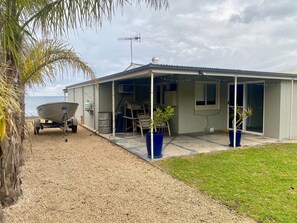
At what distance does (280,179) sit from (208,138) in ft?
14.6

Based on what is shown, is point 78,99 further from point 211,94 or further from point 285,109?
point 285,109

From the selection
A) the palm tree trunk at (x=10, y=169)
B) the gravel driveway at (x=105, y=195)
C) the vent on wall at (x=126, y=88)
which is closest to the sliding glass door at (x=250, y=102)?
the vent on wall at (x=126, y=88)

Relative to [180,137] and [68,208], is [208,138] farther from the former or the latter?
[68,208]

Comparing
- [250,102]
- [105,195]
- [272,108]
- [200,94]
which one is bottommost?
[105,195]

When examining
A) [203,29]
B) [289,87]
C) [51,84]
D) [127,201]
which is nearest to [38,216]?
[127,201]

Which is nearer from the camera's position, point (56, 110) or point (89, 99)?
point (56, 110)

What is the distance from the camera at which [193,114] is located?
10500 mm

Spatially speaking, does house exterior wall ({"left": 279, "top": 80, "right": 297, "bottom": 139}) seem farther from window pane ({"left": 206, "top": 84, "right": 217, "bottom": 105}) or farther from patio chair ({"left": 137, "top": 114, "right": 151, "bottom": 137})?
patio chair ({"left": 137, "top": 114, "right": 151, "bottom": 137})

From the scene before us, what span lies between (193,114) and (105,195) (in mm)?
6998

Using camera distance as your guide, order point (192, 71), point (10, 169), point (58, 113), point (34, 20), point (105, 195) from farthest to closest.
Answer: point (58, 113)
point (192, 71)
point (105, 195)
point (10, 169)
point (34, 20)

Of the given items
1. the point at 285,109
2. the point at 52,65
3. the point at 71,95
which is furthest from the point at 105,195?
the point at 71,95

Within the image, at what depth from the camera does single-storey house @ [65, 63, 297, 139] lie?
9203 millimetres

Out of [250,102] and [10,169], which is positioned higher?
[250,102]

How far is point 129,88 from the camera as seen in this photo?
38.2 feet
